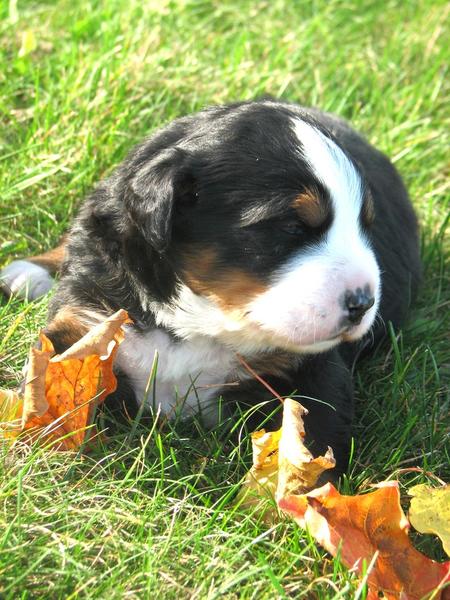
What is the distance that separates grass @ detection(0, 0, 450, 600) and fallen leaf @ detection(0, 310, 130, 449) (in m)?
0.13

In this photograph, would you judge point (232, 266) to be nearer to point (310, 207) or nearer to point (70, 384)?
point (310, 207)

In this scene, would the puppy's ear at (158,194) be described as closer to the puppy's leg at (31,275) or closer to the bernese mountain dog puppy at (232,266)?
the bernese mountain dog puppy at (232,266)

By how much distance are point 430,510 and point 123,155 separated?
2628 millimetres

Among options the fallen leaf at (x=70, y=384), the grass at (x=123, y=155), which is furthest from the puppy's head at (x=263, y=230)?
the grass at (x=123, y=155)

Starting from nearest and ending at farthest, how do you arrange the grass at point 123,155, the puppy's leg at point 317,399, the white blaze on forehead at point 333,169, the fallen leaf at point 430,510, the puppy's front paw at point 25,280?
1. the grass at point 123,155
2. the fallen leaf at point 430,510
3. the white blaze on forehead at point 333,169
4. the puppy's leg at point 317,399
5. the puppy's front paw at point 25,280

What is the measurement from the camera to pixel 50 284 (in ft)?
13.9

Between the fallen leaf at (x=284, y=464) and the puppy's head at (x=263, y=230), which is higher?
the puppy's head at (x=263, y=230)

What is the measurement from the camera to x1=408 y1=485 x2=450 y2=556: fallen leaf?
288 cm

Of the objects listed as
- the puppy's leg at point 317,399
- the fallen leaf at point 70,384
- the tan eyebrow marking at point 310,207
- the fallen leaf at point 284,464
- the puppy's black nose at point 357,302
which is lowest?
the puppy's leg at point 317,399

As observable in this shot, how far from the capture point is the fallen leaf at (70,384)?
3.13m

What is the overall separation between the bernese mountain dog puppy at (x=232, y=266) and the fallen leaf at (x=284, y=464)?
26 cm

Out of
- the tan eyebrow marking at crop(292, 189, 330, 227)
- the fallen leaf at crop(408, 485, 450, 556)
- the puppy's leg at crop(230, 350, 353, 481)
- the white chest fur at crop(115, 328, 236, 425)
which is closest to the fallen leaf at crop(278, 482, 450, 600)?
the fallen leaf at crop(408, 485, 450, 556)

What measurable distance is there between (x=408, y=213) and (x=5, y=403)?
2.29 meters

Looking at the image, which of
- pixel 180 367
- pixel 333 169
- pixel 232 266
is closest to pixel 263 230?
pixel 232 266
